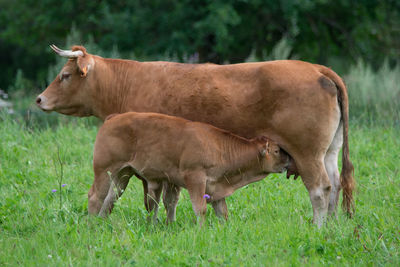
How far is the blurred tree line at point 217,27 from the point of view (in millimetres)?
16547

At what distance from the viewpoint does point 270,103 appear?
6.12 metres

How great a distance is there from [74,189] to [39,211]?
122 cm

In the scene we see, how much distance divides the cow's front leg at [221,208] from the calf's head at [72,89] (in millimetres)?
2010

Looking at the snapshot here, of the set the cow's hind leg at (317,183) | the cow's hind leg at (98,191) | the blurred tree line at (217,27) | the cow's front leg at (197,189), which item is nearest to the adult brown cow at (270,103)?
the cow's hind leg at (317,183)

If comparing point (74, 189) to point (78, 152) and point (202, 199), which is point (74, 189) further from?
point (202, 199)

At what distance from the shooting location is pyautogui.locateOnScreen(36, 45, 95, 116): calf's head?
6977mm

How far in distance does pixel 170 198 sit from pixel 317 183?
1.65m

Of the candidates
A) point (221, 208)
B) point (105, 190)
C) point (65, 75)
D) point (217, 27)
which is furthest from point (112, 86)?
point (217, 27)

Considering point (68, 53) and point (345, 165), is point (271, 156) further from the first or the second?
point (68, 53)

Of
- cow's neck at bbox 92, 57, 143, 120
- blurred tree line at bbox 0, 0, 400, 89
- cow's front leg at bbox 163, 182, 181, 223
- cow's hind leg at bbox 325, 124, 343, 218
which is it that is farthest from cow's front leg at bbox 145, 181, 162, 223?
blurred tree line at bbox 0, 0, 400, 89

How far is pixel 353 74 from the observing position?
42.4 ft

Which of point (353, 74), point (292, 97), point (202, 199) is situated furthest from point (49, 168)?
point (353, 74)

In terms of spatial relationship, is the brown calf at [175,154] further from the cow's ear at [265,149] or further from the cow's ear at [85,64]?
the cow's ear at [85,64]

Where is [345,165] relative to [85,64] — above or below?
below
